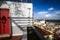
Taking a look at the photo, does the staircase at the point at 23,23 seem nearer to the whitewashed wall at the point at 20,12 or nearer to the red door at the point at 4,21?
the whitewashed wall at the point at 20,12

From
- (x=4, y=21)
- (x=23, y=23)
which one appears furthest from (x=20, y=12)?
(x=4, y=21)

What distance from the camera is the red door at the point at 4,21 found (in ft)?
11.9

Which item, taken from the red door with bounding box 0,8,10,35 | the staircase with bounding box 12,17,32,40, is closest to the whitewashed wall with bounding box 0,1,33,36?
the staircase with bounding box 12,17,32,40

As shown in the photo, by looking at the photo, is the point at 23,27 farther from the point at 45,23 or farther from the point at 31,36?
the point at 45,23

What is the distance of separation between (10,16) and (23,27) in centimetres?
43

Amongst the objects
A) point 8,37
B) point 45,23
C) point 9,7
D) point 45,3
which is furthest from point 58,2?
point 8,37

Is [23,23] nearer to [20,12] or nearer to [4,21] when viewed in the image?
[20,12]

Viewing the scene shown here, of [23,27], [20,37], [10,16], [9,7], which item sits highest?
[9,7]

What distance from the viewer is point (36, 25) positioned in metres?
3.79

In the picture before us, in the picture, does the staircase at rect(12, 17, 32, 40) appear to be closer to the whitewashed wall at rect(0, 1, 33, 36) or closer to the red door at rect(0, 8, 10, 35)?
the whitewashed wall at rect(0, 1, 33, 36)

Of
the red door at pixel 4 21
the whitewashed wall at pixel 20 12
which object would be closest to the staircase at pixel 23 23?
the whitewashed wall at pixel 20 12

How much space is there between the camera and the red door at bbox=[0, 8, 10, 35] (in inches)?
143

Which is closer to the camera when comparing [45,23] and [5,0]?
[5,0]

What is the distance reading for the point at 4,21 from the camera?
3.65 meters
